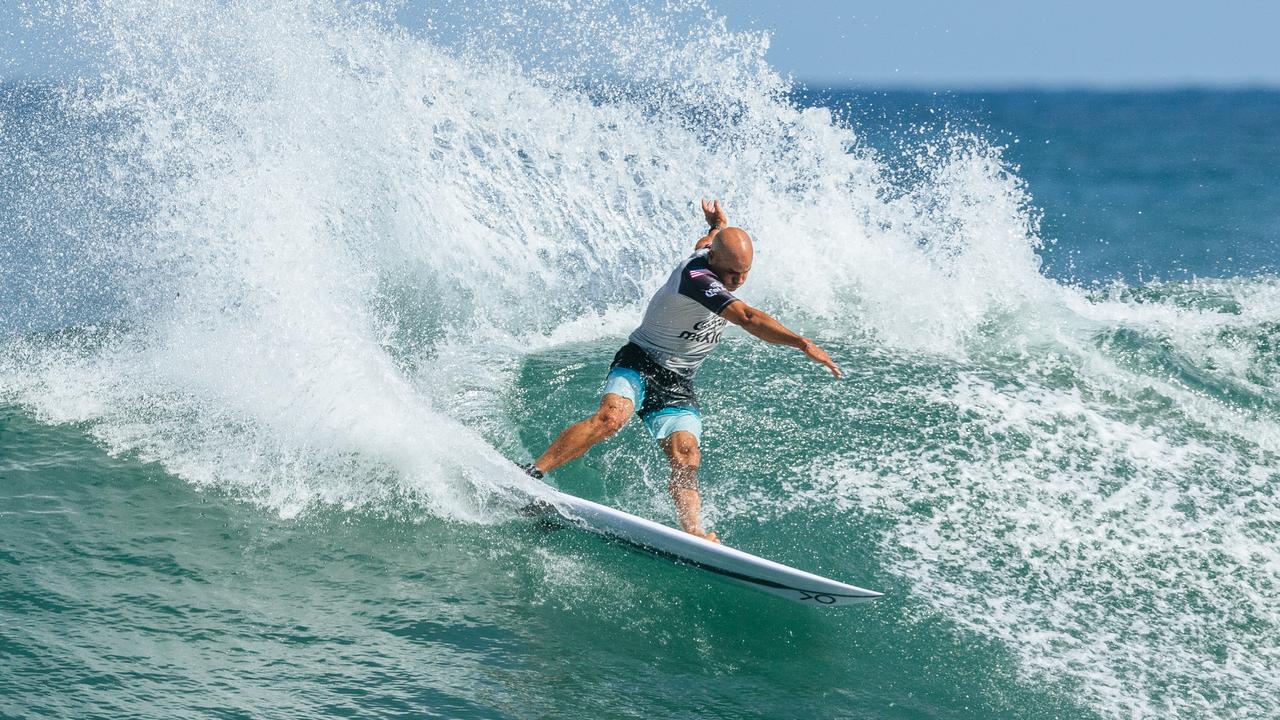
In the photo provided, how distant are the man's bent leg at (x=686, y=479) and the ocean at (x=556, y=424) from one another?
9.7 inches

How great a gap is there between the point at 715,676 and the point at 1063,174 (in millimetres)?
29343

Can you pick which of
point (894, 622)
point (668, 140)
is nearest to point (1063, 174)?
point (668, 140)

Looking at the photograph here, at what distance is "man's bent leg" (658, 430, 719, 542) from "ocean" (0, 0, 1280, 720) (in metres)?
0.25

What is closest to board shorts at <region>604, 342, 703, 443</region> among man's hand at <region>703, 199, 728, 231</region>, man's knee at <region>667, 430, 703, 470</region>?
man's knee at <region>667, 430, 703, 470</region>

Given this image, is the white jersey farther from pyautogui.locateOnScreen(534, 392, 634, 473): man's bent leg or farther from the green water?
the green water

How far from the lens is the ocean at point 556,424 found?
16.8 ft

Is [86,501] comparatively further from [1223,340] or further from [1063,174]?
[1063,174]

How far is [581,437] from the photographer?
20.5 feet

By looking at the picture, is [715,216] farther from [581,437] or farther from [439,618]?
[439,618]

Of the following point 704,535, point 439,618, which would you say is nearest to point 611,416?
point 704,535

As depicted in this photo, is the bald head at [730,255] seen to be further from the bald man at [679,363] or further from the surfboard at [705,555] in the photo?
the surfboard at [705,555]

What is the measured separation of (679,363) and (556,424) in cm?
160

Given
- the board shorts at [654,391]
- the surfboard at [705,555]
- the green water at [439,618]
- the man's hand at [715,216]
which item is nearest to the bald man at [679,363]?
the board shorts at [654,391]

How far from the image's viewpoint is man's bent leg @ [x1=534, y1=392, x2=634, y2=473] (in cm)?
625
